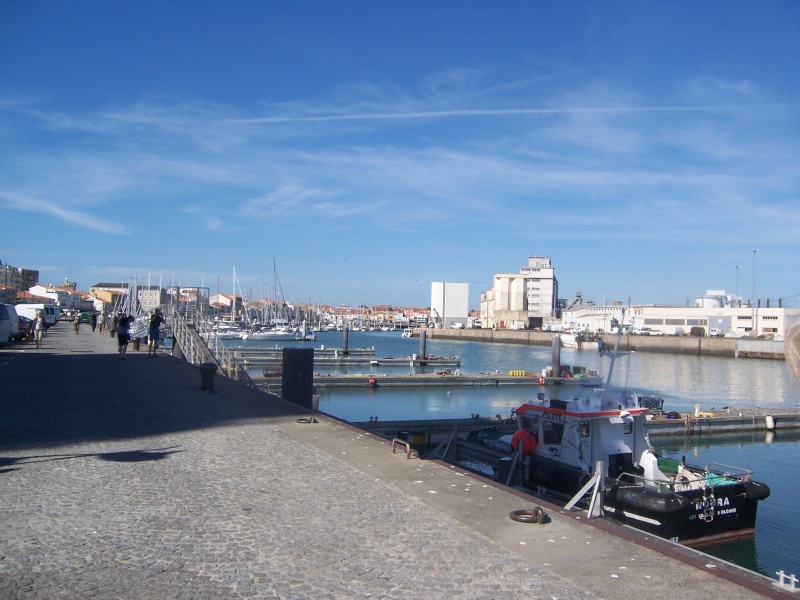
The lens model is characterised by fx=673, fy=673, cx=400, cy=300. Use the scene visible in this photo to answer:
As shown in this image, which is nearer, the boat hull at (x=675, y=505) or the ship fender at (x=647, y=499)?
the ship fender at (x=647, y=499)

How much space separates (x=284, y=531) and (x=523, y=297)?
604ft

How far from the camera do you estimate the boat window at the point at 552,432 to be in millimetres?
17219

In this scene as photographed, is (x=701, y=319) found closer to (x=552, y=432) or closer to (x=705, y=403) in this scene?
(x=705, y=403)

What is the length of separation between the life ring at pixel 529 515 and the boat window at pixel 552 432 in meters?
10.4

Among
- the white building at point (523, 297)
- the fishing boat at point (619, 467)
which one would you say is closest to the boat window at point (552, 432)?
the fishing boat at point (619, 467)

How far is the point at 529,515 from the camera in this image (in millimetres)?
7039

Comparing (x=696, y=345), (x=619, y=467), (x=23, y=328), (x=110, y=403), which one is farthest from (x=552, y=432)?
(x=696, y=345)

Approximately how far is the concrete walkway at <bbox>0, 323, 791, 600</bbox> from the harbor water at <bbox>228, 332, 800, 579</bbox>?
111 inches

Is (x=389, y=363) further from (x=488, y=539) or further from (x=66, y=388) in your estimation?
(x=488, y=539)

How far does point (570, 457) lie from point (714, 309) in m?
127

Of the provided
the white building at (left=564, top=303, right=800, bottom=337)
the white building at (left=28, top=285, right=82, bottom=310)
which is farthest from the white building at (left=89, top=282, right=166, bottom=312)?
the white building at (left=564, top=303, right=800, bottom=337)

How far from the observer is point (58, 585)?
500 cm

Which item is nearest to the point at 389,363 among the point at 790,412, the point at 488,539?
the point at 790,412

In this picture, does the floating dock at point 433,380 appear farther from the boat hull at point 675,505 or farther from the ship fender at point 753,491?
the ship fender at point 753,491
